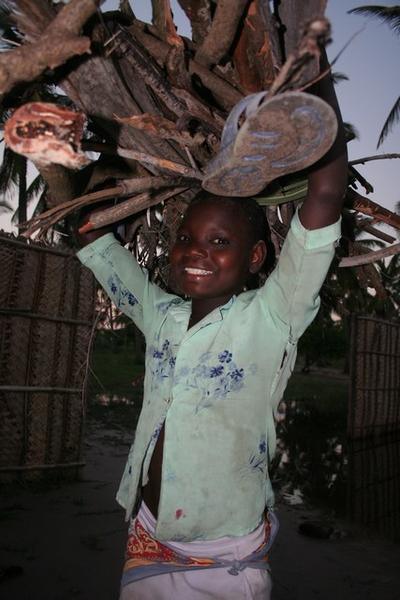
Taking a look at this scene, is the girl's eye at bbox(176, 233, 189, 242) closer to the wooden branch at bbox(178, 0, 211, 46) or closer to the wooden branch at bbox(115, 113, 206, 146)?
the wooden branch at bbox(115, 113, 206, 146)

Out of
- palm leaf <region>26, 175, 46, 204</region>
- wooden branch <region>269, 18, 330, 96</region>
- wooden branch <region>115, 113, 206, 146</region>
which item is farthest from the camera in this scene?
palm leaf <region>26, 175, 46, 204</region>

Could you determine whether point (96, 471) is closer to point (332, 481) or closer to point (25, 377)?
point (25, 377)

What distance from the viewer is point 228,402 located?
141 centimetres

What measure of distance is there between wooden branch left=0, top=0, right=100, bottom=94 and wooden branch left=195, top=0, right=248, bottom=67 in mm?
389

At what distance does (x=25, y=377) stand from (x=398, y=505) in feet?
15.5

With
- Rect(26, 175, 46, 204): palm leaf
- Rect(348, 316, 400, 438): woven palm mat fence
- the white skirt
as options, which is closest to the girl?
the white skirt

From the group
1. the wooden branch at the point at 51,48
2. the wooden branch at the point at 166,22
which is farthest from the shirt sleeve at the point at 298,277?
the wooden branch at the point at 51,48

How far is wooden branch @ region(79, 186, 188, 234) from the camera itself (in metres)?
1.56

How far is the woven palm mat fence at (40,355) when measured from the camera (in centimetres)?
483

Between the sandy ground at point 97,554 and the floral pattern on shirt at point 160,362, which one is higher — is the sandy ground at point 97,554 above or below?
below

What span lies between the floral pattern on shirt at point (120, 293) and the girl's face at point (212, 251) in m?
0.28

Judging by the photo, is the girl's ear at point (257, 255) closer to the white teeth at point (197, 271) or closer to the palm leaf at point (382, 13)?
the white teeth at point (197, 271)

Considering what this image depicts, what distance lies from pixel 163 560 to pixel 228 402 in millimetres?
501

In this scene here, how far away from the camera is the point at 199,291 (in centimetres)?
150
